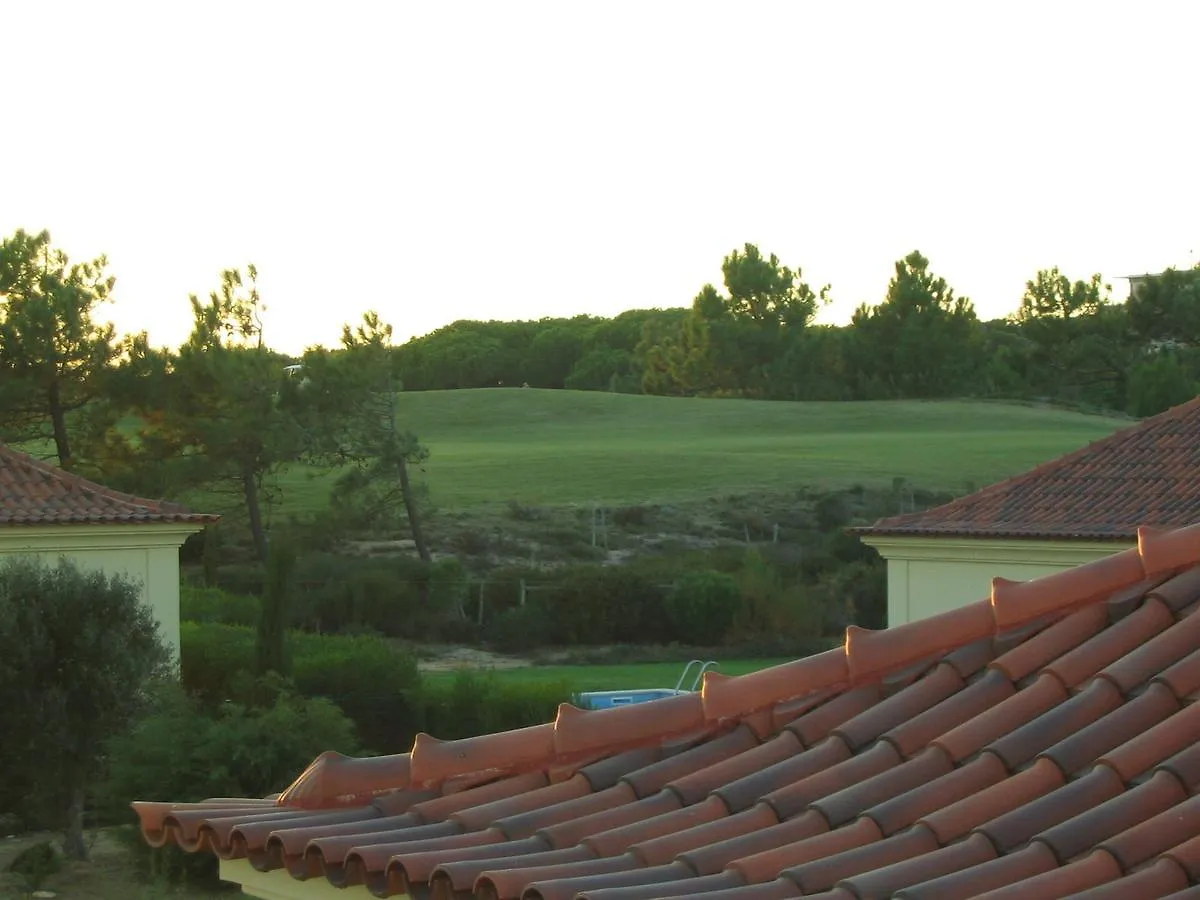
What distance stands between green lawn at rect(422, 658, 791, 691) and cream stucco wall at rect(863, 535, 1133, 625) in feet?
29.7

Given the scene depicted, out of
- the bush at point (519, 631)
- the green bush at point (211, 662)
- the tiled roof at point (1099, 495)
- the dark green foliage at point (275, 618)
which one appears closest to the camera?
the tiled roof at point (1099, 495)

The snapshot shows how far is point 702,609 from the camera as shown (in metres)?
41.0

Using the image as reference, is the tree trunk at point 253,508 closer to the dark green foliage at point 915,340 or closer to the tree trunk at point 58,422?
the tree trunk at point 58,422

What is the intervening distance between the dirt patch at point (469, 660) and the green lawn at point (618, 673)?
77 centimetres

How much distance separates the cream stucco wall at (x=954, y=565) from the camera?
20609mm

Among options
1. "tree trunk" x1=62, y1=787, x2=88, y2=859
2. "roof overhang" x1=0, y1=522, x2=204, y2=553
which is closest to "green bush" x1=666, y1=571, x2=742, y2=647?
"roof overhang" x1=0, y1=522, x2=204, y2=553

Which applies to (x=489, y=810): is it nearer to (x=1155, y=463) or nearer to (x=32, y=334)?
(x=1155, y=463)

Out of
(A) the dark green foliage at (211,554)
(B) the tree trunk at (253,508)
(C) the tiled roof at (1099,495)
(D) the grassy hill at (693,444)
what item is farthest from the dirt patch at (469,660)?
(D) the grassy hill at (693,444)

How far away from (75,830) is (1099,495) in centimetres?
1248

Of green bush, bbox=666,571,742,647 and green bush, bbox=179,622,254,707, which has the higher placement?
green bush, bbox=179,622,254,707

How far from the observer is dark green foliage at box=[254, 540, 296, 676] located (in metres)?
21.1

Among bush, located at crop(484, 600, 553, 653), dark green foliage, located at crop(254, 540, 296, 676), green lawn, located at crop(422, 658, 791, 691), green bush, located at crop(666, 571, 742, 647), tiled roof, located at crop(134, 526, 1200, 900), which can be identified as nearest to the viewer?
tiled roof, located at crop(134, 526, 1200, 900)

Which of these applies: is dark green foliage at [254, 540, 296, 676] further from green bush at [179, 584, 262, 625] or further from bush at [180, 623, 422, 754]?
green bush at [179, 584, 262, 625]

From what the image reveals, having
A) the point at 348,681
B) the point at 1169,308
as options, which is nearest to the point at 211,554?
the point at 348,681
